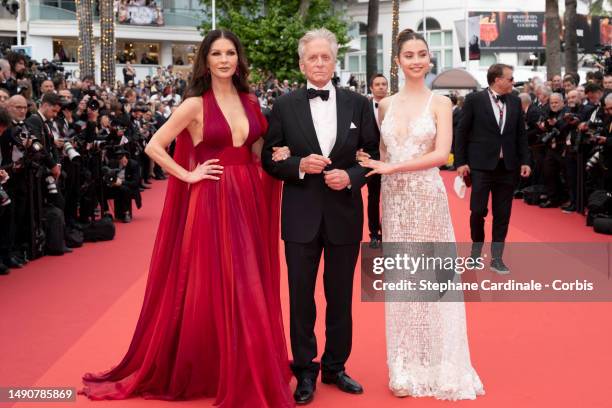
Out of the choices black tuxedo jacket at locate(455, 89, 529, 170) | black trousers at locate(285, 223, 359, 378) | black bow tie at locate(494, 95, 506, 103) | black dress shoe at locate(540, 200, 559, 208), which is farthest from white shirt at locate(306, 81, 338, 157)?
black dress shoe at locate(540, 200, 559, 208)

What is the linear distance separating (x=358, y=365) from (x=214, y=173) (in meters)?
1.58

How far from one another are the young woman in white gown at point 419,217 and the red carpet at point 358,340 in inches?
5.2

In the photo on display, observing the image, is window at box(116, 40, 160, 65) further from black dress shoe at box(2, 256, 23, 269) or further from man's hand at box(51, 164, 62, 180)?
black dress shoe at box(2, 256, 23, 269)

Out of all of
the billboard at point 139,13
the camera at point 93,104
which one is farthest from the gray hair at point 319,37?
the billboard at point 139,13

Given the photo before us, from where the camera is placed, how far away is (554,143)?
1359 centimetres

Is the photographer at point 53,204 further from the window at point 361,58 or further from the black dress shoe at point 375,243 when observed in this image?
the window at point 361,58

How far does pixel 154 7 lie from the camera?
172 ft

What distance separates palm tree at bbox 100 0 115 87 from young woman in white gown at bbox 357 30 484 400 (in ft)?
54.8

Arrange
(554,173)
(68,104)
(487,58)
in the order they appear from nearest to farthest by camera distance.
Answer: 1. (68,104)
2. (554,173)
3. (487,58)

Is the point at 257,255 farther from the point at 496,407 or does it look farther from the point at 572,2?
the point at 572,2

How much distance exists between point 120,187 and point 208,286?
8.08 m

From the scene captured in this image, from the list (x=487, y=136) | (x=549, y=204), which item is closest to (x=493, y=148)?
(x=487, y=136)

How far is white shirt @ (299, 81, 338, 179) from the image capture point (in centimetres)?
485

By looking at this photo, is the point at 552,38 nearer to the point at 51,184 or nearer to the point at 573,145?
the point at 573,145
